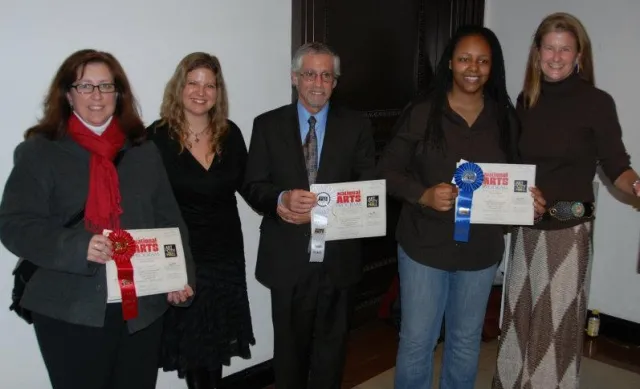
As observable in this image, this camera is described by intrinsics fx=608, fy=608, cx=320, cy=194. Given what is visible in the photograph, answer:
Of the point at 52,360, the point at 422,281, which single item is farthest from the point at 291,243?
the point at 52,360

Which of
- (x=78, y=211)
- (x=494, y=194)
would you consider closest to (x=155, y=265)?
(x=78, y=211)

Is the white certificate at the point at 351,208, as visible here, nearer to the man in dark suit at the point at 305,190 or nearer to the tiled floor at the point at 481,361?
the man in dark suit at the point at 305,190

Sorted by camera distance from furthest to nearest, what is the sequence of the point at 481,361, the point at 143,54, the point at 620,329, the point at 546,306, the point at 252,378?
the point at 620,329 → the point at 481,361 → the point at 252,378 → the point at 546,306 → the point at 143,54

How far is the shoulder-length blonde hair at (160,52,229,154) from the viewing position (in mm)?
2205

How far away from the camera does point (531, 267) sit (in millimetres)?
2490

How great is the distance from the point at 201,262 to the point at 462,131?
1.08 metres

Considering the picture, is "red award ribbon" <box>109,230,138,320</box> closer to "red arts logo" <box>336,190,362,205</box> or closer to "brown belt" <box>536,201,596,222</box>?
"red arts logo" <box>336,190,362,205</box>

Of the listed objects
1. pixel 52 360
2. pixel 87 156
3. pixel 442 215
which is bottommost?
pixel 52 360

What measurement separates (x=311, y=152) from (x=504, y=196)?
0.74 m

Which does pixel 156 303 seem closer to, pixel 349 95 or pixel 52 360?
pixel 52 360

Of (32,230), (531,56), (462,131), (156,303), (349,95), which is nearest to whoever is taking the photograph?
(32,230)

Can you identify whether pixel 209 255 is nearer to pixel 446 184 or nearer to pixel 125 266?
pixel 125 266

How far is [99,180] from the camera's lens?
5.92ft

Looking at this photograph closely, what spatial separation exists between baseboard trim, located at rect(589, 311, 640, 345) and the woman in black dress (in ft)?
8.28
